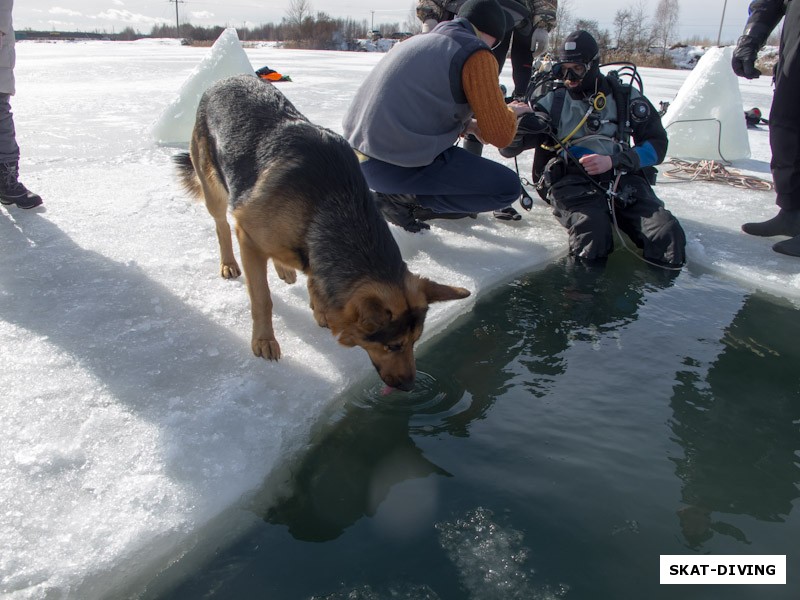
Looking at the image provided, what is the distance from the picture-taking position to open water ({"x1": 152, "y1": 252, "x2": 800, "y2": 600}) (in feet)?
6.64

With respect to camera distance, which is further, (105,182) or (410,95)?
(105,182)

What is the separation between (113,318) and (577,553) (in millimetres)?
2729

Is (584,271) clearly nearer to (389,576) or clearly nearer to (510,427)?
(510,427)

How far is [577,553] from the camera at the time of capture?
2.11 m

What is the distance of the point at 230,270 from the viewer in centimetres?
399

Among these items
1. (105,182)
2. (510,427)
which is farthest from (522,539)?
(105,182)

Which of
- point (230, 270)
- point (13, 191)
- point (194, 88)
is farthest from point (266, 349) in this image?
point (194, 88)

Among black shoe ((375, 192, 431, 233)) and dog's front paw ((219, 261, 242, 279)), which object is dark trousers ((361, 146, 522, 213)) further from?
dog's front paw ((219, 261, 242, 279))

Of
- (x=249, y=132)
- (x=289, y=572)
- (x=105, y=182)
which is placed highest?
(x=249, y=132)

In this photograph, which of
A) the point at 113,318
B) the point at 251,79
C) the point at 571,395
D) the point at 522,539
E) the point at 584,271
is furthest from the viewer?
the point at 584,271

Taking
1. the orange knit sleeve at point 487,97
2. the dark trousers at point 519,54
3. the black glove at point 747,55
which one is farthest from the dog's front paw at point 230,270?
the black glove at point 747,55

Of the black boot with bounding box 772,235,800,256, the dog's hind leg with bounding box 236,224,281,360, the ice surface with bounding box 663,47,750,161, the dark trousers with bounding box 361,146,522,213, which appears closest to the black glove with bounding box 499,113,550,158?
the dark trousers with bounding box 361,146,522,213

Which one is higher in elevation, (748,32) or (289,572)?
(748,32)

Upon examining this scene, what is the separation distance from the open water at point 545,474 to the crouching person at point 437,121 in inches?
50.8
